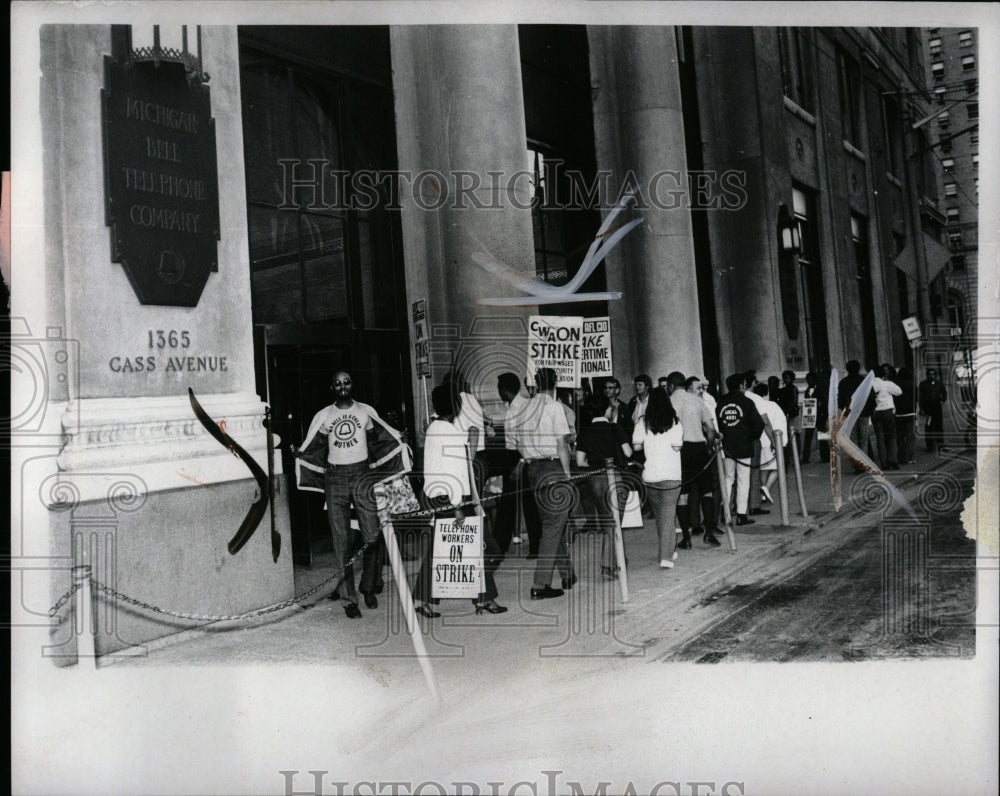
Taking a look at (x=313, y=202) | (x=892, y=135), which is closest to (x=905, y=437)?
(x=892, y=135)

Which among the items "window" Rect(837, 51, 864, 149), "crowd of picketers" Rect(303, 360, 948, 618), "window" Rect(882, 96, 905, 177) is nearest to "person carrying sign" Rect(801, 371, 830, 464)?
"crowd of picketers" Rect(303, 360, 948, 618)

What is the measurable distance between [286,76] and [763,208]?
3665mm

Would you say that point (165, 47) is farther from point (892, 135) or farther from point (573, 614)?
point (892, 135)

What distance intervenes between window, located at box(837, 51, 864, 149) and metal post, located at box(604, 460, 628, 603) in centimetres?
306

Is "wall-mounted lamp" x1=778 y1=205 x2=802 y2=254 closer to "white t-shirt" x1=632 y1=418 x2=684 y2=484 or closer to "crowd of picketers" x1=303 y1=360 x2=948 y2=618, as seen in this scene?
"crowd of picketers" x1=303 y1=360 x2=948 y2=618

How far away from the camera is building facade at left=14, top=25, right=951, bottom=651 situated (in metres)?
5.11

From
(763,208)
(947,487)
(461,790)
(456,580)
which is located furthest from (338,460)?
(947,487)

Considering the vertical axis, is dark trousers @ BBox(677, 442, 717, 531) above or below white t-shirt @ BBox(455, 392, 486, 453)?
below

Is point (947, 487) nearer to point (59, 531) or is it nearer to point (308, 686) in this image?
point (308, 686)

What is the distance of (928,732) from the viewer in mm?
5363

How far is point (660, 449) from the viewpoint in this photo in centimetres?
627

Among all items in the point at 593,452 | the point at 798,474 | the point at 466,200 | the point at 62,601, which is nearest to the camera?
the point at 62,601

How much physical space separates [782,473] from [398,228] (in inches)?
137

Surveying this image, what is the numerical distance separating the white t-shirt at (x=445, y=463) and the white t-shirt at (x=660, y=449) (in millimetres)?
1355
